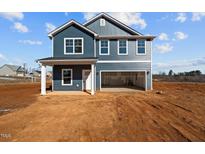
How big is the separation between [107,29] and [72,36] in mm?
4111

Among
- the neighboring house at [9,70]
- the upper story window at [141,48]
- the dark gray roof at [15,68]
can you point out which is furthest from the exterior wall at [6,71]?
the upper story window at [141,48]

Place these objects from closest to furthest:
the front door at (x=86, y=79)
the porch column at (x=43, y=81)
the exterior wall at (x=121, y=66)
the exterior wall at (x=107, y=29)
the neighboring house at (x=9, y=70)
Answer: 1. the porch column at (x=43, y=81)
2. the front door at (x=86, y=79)
3. the exterior wall at (x=121, y=66)
4. the exterior wall at (x=107, y=29)
5. the neighboring house at (x=9, y=70)

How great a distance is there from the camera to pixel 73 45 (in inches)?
807

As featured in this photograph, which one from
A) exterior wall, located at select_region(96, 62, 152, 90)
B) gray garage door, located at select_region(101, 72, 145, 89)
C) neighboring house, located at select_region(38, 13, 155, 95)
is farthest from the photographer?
gray garage door, located at select_region(101, 72, 145, 89)

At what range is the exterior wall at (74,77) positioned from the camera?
67.6 ft

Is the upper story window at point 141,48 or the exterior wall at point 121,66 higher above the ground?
the upper story window at point 141,48

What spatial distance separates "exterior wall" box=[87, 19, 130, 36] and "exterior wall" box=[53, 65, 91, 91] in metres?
4.41

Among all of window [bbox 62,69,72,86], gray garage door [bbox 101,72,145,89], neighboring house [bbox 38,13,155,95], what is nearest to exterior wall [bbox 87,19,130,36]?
neighboring house [bbox 38,13,155,95]

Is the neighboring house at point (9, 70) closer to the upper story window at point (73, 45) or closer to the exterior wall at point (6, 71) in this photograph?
the exterior wall at point (6, 71)

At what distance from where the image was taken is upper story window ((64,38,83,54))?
2048 centimetres

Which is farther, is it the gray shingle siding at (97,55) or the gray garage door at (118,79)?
the gray garage door at (118,79)

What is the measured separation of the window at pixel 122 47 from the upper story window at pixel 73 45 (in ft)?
12.8

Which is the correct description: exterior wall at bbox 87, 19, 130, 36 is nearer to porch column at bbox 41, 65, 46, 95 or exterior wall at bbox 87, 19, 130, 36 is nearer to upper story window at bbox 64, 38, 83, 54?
upper story window at bbox 64, 38, 83, 54

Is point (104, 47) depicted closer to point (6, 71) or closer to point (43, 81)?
point (43, 81)
